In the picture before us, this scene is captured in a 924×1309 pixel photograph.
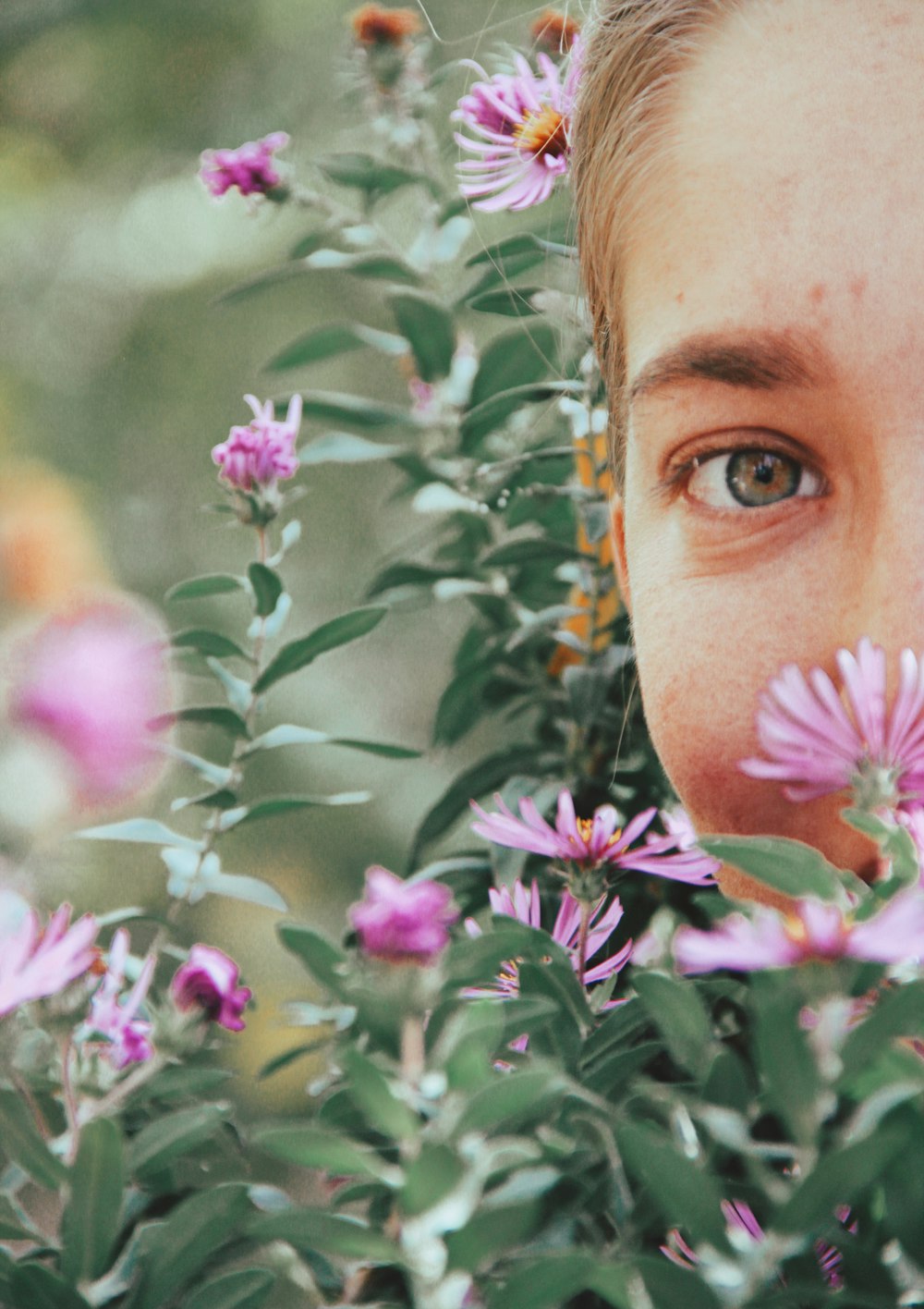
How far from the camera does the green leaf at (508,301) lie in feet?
2.20

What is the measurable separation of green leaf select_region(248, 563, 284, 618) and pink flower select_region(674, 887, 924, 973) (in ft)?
1.04

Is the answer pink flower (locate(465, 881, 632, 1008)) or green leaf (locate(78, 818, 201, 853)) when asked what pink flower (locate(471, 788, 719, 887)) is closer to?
pink flower (locate(465, 881, 632, 1008))

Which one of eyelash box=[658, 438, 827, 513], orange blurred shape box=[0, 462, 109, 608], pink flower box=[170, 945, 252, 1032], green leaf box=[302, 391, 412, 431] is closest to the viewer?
pink flower box=[170, 945, 252, 1032]

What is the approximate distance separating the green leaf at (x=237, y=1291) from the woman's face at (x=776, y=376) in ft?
0.77

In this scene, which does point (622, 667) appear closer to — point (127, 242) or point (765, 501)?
point (765, 501)

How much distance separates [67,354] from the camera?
1699mm

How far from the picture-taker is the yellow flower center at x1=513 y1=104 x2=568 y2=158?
62 centimetres

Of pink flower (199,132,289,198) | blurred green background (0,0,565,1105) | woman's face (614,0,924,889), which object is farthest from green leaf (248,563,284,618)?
blurred green background (0,0,565,1105)

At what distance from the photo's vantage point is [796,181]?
420 mm

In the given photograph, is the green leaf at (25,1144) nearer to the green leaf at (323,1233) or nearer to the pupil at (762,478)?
the green leaf at (323,1233)

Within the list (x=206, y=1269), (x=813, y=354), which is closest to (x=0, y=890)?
(x=206, y=1269)

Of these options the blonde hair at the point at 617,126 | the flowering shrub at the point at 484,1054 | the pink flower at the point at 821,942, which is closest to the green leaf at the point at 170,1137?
the flowering shrub at the point at 484,1054

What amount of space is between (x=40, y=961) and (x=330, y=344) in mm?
542

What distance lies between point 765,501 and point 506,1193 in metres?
0.29
